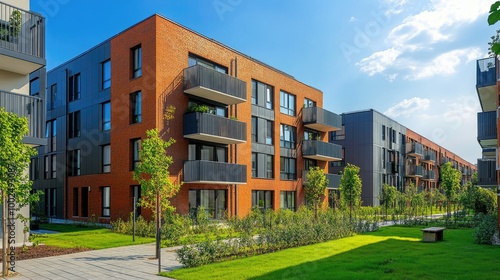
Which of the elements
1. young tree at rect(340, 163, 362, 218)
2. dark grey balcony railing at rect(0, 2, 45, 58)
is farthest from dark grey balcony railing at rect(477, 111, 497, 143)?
dark grey balcony railing at rect(0, 2, 45, 58)

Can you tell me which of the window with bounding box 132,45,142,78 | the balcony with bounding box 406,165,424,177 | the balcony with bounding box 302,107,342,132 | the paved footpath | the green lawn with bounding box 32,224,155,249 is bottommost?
the green lawn with bounding box 32,224,155,249

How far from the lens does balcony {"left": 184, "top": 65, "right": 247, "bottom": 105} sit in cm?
2308

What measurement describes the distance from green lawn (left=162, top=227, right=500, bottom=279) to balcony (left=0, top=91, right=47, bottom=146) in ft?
28.5

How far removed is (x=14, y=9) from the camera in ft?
51.4

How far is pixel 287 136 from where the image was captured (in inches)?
1328

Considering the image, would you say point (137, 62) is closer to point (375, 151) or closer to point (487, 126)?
point (487, 126)

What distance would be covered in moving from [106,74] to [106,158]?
547 centimetres

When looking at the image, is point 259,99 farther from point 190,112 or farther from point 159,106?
point 159,106

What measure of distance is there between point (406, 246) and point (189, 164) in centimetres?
1225

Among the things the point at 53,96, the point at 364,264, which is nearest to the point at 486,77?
the point at 364,264

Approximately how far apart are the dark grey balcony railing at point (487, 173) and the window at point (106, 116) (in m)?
22.8

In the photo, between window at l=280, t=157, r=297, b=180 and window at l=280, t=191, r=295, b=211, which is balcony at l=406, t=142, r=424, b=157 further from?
window at l=280, t=191, r=295, b=211

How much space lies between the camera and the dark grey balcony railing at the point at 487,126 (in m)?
22.5

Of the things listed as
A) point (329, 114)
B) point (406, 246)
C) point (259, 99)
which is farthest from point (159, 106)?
point (329, 114)
